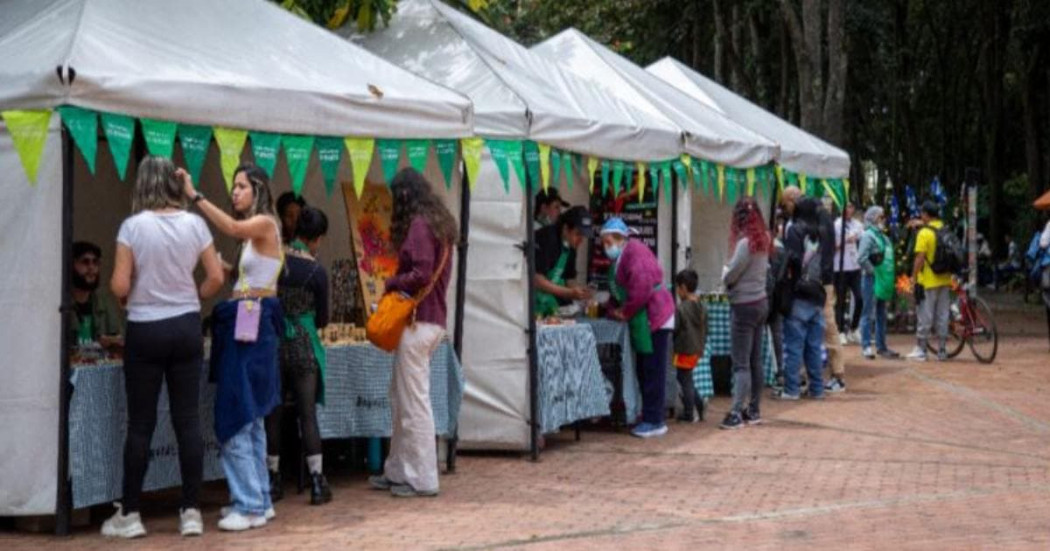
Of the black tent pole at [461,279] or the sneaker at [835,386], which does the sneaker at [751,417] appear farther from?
the black tent pole at [461,279]

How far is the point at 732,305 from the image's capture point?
48.9 ft

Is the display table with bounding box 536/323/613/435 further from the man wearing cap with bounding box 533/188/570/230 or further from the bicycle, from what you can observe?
the bicycle

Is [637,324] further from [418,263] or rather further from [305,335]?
[305,335]

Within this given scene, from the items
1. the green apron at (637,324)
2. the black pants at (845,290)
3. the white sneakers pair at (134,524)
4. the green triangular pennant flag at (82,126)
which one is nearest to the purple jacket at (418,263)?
the white sneakers pair at (134,524)

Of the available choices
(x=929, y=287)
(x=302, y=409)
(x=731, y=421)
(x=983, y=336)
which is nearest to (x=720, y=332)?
(x=731, y=421)

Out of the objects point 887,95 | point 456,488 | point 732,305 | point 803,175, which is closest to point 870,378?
point 803,175

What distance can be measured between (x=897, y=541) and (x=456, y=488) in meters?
3.11

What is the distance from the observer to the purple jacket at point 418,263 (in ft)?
35.6

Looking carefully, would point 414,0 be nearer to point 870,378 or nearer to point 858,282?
point 870,378

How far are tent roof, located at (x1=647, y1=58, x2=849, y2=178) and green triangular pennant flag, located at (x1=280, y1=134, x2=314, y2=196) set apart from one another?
834 centimetres

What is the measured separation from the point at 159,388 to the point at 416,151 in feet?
8.82

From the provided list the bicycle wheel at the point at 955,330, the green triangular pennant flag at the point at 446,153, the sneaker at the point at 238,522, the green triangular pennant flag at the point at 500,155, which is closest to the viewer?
the sneaker at the point at 238,522

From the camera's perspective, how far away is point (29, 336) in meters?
9.52

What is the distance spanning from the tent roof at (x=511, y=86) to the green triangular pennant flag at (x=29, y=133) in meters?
3.80
